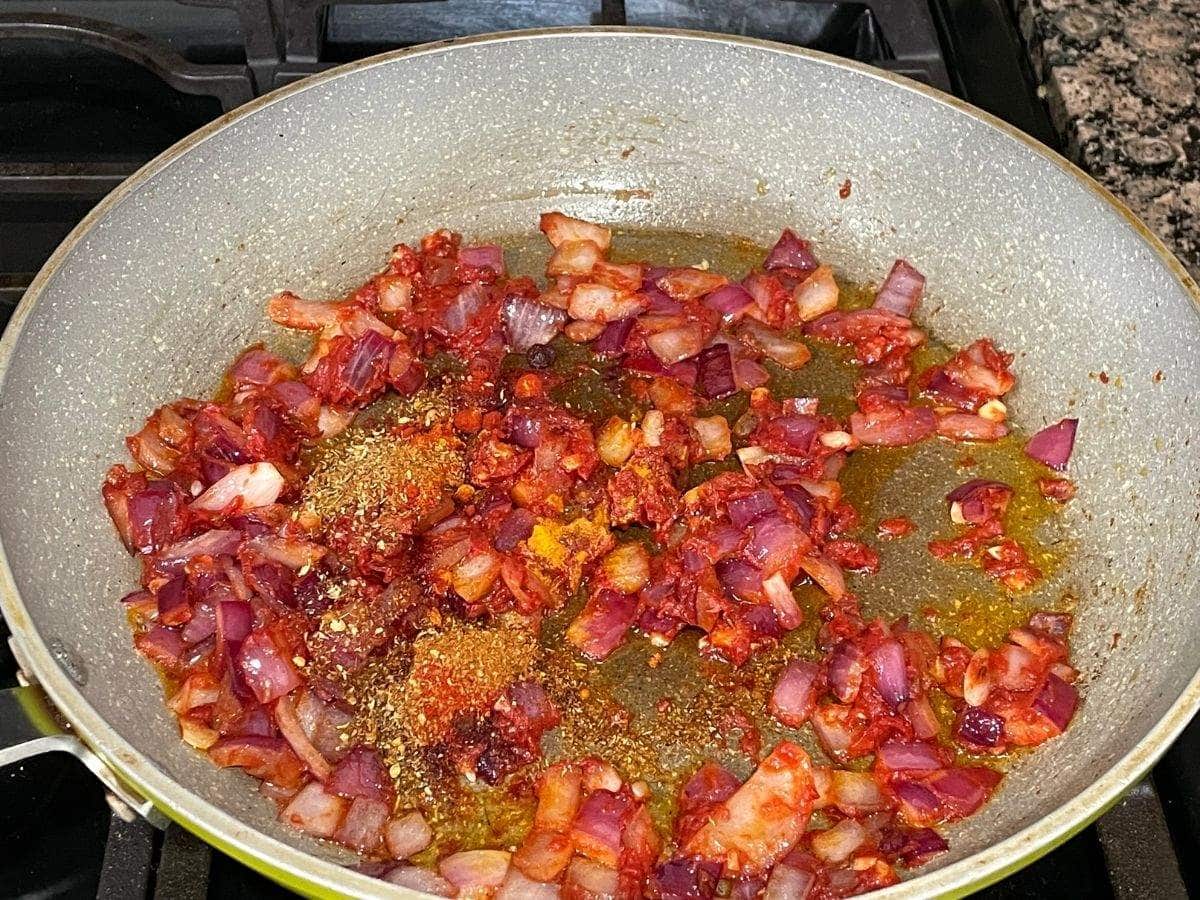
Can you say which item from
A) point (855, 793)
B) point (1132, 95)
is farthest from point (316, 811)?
point (1132, 95)

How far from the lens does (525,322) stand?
2.20 meters

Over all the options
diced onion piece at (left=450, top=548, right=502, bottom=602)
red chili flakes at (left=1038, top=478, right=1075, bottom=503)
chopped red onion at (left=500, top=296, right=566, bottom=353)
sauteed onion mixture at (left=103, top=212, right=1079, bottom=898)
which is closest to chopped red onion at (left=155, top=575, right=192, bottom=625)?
sauteed onion mixture at (left=103, top=212, right=1079, bottom=898)

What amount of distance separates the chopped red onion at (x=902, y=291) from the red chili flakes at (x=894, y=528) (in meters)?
0.47

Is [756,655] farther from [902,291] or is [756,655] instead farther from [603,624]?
[902,291]

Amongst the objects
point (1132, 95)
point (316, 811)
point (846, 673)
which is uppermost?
point (1132, 95)

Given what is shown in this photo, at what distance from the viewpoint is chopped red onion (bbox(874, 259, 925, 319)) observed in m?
2.23

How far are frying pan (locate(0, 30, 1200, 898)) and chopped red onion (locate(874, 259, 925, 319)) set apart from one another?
37mm

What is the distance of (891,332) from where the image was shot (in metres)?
2.19

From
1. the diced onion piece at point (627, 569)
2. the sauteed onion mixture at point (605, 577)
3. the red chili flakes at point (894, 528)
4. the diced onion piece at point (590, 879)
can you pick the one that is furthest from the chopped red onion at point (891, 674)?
the diced onion piece at point (590, 879)

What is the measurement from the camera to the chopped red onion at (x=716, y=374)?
2129 mm

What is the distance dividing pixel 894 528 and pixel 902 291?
1.75 ft

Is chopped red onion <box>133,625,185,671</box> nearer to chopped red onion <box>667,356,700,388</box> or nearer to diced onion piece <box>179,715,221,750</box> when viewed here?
diced onion piece <box>179,715,221,750</box>

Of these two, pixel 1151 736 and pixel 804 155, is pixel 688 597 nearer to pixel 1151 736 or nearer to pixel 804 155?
pixel 1151 736

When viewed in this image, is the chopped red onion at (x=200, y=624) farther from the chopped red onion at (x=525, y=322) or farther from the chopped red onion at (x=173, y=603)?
the chopped red onion at (x=525, y=322)
